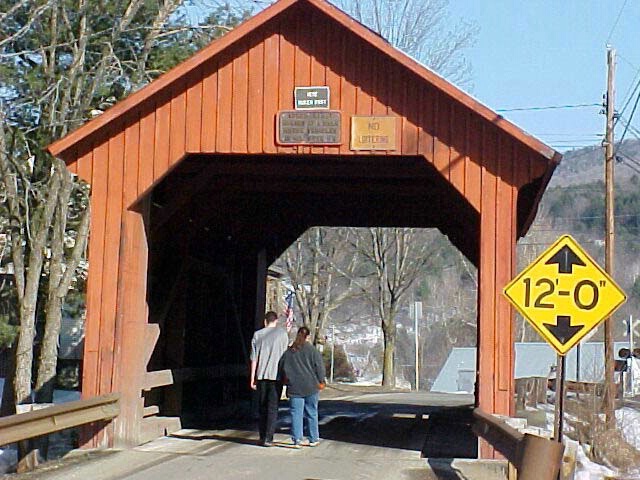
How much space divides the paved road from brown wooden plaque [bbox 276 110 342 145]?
3.70 meters

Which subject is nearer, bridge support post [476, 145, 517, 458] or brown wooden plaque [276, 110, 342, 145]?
bridge support post [476, 145, 517, 458]

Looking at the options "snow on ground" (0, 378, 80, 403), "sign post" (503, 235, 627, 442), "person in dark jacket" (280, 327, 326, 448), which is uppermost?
"sign post" (503, 235, 627, 442)

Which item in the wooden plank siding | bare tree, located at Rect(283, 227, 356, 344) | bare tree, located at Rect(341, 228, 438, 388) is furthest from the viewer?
bare tree, located at Rect(283, 227, 356, 344)

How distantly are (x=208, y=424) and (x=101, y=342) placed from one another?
4706 mm

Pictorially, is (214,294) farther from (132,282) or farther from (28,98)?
(132,282)

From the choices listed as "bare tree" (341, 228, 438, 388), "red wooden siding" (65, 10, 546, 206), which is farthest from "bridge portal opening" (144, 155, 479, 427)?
"bare tree" (341, 228, 438, 388)

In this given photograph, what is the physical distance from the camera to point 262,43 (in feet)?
43.0

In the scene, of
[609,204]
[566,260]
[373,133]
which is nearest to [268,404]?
[373,133]

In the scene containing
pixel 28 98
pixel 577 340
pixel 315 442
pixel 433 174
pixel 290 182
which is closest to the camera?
pixel 577 340

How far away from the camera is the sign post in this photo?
10805mm

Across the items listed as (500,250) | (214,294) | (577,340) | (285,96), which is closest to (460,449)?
(500,250)

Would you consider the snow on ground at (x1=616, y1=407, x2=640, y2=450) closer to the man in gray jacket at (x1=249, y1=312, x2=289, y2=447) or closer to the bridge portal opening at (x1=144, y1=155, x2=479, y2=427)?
the bridge portal opening at (x1=144, y1=155, x2=479, y2=427)

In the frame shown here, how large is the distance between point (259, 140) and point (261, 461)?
3.76 m

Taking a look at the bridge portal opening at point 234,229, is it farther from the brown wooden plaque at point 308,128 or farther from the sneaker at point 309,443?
the sneaker at point 309,443
